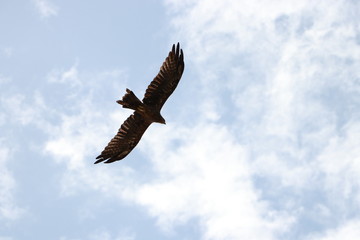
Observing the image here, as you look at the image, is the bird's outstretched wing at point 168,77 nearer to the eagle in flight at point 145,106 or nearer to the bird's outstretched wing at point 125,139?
the eagle in flight at point 145,106

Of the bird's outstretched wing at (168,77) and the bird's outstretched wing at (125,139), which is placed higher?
the bird's outstretched wing at (168,77)

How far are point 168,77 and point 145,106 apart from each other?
123 cm

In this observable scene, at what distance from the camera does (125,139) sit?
1642cm

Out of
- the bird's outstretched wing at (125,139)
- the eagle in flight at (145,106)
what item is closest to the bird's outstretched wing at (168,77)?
the eagle in flight at (145,106)

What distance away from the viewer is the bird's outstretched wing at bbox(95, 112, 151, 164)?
16.2 m

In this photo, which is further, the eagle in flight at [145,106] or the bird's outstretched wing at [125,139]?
the bird's outstretched wing at [125,139]

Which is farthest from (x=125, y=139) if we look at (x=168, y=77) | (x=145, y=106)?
(x=168, y=77)

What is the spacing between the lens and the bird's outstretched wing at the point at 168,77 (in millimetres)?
14992

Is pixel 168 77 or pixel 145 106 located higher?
pixel 168 77

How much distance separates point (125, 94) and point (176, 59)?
1993 mm

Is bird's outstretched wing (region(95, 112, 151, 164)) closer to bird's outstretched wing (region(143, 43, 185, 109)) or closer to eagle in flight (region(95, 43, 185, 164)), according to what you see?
eagle in flight (region(95, 43, 185, 164))

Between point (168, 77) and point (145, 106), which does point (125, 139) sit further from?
point (168, 77)

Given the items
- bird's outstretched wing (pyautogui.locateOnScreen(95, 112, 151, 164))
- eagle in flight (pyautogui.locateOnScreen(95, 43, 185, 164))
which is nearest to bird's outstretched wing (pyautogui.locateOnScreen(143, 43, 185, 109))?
eagle in flight (pyautogui.locateOnScreen(95, 43, 185, 164))

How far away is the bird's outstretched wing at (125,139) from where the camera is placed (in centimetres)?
1617
